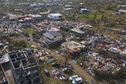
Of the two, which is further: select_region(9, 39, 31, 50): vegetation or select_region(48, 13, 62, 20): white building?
select_region(48, 13, 62, 20): white building

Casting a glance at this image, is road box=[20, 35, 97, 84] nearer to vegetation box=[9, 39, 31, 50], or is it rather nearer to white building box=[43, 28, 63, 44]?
white building box=[43, 28, 63, 44]

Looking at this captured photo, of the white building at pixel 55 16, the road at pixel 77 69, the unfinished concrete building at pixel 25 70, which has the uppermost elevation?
the unfinished concrete building at pixel 25 70

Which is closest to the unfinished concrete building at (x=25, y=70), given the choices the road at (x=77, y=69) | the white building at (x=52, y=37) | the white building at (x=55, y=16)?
the road at (x=77, y=69)

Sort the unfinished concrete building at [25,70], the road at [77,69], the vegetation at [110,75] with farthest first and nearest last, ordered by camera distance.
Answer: the road at [77,69]
the vegetation at [110,75]
the unfinished concrete building at [25,70]

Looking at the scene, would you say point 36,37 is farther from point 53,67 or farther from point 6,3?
point 6,3

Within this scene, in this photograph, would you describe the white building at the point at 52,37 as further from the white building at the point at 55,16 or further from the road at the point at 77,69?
the white building at the point at 55,16

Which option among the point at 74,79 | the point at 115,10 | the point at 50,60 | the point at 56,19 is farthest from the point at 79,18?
the point at 74,79

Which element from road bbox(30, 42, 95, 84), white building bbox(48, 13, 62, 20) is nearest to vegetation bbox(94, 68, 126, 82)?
road bbox(30, 42, 95, 84)

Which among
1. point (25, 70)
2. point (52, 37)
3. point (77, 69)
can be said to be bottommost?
point (77, 69)

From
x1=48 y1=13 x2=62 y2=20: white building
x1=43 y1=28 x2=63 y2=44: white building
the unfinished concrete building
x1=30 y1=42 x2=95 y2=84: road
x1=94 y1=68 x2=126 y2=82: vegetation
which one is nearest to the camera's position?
the unfinished concrete building

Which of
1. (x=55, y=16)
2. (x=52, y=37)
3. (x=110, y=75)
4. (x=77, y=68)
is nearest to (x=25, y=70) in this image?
(x=77, y=68)

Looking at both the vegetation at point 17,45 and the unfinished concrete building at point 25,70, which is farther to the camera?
the vegetation at point 17,45

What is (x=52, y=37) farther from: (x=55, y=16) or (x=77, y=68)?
(x=55, y=16)
